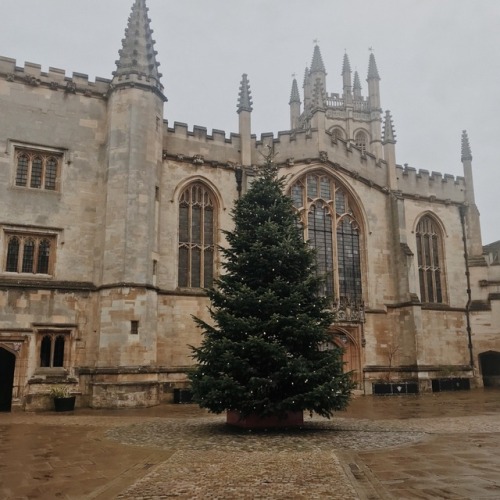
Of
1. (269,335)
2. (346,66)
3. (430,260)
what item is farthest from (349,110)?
(269,335)

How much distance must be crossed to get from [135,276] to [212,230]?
5111 mm

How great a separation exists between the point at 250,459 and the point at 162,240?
560 inches

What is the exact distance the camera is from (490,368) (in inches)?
1110

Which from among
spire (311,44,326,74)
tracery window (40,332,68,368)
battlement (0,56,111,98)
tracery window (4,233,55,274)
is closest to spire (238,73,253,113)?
battlement (0,56,111,98)

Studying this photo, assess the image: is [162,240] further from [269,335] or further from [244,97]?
[269,335]

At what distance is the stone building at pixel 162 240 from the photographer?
18.6 meters

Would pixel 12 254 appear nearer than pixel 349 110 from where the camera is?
Yes

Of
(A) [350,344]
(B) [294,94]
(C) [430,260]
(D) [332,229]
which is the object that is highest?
(B) [294,94]

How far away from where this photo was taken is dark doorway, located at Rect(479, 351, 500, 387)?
27703 mm

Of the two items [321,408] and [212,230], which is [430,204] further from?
[321,408]

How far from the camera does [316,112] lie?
25.6 metres

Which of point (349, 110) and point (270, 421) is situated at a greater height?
point (349, 110)

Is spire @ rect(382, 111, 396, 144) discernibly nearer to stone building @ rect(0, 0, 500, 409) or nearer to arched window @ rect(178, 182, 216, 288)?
stone building @ rect(0, 0, 500, 409)

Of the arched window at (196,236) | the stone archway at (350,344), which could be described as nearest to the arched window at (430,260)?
the stone archway at (350,344)
